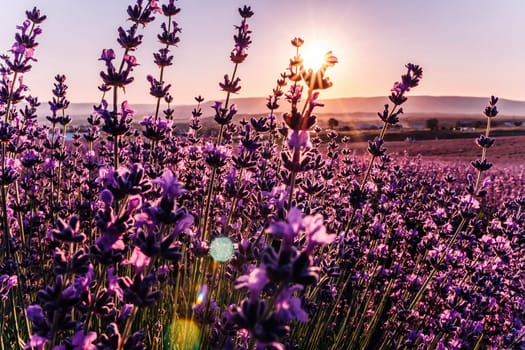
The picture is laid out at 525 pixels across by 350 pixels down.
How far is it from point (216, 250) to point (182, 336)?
0.73 meters

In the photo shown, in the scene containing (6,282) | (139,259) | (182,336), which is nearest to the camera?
(139,259)

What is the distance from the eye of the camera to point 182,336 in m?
3.32

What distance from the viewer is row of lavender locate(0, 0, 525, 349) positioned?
1669 mm

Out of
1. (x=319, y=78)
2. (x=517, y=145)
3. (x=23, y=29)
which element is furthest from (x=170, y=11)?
(x=517, y=145)

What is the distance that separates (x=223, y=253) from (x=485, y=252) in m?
3.82

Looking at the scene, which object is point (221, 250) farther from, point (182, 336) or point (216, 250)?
point (182, 336)

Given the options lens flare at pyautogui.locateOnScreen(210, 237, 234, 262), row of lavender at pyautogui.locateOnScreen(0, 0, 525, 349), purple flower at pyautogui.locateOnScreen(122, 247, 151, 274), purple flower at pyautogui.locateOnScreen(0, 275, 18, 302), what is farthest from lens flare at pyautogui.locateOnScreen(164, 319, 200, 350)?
purple flower at pyautogui.locateOnScreen(122, 247, 151, 274)

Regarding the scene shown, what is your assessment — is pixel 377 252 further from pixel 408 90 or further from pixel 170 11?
pixel 170 11

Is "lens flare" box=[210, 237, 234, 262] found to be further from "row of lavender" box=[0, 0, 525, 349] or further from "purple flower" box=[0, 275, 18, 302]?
"purple flower" box=[0, 275, 18, 302]

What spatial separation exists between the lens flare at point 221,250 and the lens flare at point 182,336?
0.57m

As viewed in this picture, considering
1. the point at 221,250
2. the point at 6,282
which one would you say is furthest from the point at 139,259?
the point at 6,282

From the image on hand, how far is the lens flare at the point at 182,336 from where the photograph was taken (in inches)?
123

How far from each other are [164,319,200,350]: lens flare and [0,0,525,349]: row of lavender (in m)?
0.01

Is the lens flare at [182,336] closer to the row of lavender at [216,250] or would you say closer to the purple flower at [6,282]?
the row of lavender at [216,250]
